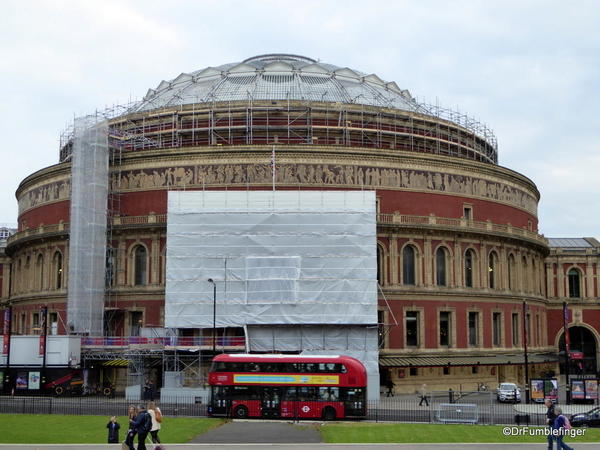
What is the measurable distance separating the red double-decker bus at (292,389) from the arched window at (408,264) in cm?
2131

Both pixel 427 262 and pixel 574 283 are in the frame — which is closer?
pixel 427 262

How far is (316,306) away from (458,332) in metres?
13.3

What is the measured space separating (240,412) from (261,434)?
767 cm

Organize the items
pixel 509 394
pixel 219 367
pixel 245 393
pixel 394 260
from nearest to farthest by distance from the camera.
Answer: pixel 245 393, pixel 219 367, pixel 509 394, pixel 394 260

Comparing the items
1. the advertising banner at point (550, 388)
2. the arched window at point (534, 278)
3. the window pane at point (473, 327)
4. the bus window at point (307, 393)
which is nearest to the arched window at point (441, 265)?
the window pane at point (473, 327)

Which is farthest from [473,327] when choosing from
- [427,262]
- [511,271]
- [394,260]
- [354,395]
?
[354,395]

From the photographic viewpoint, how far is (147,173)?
6100 cm

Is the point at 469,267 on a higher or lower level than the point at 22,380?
higher

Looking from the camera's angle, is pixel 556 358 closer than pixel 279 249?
No

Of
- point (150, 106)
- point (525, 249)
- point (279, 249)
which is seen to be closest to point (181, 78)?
point (150, 106)

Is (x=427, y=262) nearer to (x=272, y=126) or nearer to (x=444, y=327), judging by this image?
(x=444, y=327)

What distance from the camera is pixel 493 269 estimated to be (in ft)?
215

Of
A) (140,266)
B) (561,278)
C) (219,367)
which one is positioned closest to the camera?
(219,367)

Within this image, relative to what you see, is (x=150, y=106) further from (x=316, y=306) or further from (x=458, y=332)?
(x=458, y=332)
